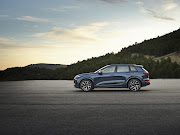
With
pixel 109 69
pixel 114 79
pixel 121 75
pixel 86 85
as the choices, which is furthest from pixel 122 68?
pixel 86 85

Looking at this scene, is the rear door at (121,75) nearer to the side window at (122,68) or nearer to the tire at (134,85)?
the side window at (122,68)

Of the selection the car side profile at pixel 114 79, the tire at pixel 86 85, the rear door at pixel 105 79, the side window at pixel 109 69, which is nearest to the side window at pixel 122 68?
the car side profile at pixel 114 79

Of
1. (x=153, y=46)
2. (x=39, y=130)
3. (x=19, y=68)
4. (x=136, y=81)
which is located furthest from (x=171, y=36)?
(x=39, y=130)

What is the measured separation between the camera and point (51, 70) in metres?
138

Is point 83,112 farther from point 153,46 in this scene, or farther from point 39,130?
point 153,46

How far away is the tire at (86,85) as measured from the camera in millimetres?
16656

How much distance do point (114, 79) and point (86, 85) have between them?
1823mm

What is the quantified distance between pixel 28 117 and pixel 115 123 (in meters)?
2.68

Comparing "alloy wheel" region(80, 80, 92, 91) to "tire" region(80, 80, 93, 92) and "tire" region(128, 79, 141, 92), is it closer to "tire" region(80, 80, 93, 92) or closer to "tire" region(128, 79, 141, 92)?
"tire" region(80, 80, 93, 92)

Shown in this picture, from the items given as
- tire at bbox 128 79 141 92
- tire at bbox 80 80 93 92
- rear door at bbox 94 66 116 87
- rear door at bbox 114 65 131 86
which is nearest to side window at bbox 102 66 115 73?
rear door at bbox 94 66 116 87

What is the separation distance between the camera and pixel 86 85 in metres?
16.7

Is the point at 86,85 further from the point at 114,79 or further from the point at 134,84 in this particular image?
the point at 134,84

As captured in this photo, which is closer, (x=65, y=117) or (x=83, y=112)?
(x=65, y=117)

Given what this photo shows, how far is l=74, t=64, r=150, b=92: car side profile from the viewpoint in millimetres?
16516
